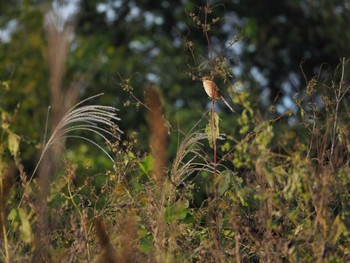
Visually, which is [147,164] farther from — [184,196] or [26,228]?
[26,228]

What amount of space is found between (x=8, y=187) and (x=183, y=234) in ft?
2.85

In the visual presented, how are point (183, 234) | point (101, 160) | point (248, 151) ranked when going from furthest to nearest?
1. point (101, 160)
2. point (183, 234)
3. point (248, 151)

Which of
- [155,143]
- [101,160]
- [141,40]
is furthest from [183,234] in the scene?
[141,40]

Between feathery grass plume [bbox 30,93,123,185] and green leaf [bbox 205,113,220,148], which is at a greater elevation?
feathery grass plume [bbox 30,93,123,185]

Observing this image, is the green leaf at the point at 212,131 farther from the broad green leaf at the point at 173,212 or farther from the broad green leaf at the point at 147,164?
the broad green leaf at the point at 173,212

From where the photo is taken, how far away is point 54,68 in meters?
2.46

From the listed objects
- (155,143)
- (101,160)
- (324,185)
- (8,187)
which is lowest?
(101,160)

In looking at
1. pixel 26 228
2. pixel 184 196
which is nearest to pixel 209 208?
pixel 184 196

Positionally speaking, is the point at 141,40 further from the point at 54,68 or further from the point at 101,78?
the point at 54,68

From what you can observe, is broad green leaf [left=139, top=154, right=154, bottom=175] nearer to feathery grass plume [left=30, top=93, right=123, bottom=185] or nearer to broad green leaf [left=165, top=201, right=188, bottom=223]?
feathery grass plume [left=30, top=93, right=123, bottom=185]

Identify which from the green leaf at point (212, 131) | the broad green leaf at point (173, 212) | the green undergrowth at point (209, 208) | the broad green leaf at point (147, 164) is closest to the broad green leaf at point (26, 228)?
the green undergrowth at point (209, 208)

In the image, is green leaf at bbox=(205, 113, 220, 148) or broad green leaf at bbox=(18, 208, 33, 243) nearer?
broad green leaf at bbox=(18, 208, 33, 243)

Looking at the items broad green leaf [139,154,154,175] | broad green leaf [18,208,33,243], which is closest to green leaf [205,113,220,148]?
broad green leaf [139,154,154,175]

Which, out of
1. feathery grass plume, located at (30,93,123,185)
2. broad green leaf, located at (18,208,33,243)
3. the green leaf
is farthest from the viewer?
the green leaf
